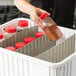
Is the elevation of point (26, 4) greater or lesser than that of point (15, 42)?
greater

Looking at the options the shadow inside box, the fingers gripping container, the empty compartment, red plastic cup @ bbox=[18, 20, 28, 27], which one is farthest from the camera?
the shadow inside box

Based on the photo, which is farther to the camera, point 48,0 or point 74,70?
point 48,0

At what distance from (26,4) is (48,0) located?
1.25ft

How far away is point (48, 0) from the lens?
5.75 feet

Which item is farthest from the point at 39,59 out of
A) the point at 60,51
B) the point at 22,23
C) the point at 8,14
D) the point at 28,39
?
the point at 8,14

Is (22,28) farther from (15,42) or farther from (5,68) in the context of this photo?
(5,68)

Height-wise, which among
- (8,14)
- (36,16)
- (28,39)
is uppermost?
(36,16)

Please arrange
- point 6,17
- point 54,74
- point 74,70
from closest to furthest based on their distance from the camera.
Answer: point 54,74, point 74,70, point 6,17

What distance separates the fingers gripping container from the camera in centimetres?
110

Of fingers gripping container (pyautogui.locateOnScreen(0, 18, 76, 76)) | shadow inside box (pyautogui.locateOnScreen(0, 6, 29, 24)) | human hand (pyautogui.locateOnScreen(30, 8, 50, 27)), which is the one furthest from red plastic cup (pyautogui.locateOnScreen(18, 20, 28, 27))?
shadow inside box (pyautogui.locateOnScreen(0, 6, 29, 24))

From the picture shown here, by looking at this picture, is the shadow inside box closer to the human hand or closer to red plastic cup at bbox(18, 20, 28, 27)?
red plastic cup at bbox(18, 20, 28, 27)

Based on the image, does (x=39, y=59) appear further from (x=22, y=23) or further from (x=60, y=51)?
(x=22, y=23)

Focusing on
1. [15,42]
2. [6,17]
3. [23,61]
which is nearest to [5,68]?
[23,61]

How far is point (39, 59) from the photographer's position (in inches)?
44.1
